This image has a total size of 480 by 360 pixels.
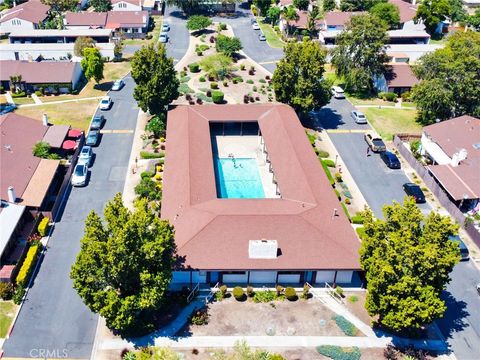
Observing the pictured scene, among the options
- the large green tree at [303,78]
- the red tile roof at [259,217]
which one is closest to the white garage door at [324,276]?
the red tile roof at [259,217]

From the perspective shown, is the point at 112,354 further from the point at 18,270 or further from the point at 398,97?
the point at 398,97

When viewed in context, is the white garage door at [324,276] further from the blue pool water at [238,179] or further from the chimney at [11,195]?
the chimney at [11,195]

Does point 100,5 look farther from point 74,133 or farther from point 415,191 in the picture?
point 415,191

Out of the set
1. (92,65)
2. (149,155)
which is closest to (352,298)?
(149,155)

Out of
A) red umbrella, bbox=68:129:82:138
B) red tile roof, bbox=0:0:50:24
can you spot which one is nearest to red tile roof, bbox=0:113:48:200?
red umbrella, bbox=68:129:82:138

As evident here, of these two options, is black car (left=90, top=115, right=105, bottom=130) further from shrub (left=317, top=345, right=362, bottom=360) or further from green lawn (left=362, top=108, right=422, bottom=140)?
shrub (left=317, top=345, right=362, bottom=360)

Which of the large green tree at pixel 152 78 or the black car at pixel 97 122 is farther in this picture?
the black car at pixel 97 122
